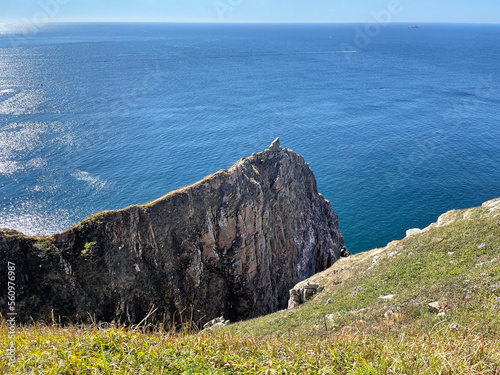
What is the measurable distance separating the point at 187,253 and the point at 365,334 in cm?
3773

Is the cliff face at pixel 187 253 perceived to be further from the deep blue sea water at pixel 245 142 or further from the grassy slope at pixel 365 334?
the deep blue sea water at pixel 245 142

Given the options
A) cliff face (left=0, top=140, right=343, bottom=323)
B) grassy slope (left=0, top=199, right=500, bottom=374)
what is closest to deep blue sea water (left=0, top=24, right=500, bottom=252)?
cliff face (left=0, top=140, right=343, bottom=323)

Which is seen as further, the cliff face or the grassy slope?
the cliff face

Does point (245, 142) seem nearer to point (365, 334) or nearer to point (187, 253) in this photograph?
point (187, 253)

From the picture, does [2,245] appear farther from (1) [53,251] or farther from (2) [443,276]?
(2) [443,276]

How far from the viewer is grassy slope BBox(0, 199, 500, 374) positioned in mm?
9766

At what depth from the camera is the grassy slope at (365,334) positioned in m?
9.77

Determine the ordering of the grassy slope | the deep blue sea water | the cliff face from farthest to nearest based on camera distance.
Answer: the deep blue sea water → the cliff face → the grassy slope

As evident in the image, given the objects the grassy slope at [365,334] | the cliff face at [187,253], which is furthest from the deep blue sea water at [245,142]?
the grassy slope at [365,334]

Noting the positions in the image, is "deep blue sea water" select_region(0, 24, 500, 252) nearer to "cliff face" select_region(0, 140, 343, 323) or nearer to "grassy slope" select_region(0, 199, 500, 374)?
"cliff face" select_region(0, 140, 343, 323)

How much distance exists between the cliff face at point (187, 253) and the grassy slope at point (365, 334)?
17.7 metres

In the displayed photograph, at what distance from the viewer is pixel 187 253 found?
4847cm

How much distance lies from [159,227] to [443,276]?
34459 millimetres

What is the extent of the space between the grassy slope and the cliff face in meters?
17.7
